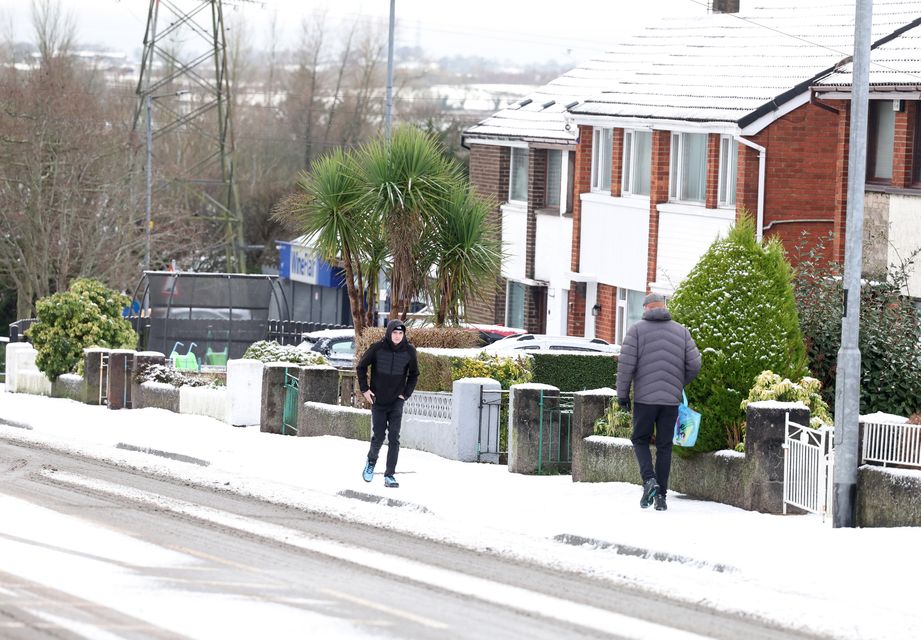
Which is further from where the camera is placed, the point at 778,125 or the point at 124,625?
the point at 778,125

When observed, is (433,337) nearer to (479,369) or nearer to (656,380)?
(479,369)

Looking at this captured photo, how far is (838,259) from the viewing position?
2598 centimetres

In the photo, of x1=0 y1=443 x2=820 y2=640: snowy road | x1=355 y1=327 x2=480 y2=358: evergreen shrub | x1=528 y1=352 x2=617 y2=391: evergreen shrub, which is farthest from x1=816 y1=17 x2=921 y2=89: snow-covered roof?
x1=0 y1=443 x2=820 y2=640: snowy road

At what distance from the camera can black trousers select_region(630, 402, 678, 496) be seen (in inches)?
599

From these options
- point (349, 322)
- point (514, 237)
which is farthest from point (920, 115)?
point (349, 322)

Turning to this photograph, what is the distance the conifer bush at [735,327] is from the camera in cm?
1609

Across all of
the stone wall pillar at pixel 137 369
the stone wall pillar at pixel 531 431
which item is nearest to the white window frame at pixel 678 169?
the stone wall pillar at pixel 137 369

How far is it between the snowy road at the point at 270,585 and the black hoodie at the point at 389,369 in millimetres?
2052

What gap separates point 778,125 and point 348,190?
29.0ft

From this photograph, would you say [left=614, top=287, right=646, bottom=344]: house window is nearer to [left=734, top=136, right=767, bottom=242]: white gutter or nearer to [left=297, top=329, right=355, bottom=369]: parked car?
[left=734, top=136, right=767, bottom=242]: white gutter

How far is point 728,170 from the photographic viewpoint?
3044 centimetres

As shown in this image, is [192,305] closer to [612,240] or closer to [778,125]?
[612,240]

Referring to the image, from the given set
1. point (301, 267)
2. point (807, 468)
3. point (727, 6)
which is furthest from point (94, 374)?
point (301, 267)

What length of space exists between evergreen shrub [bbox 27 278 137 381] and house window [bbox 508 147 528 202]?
42.1 ft
